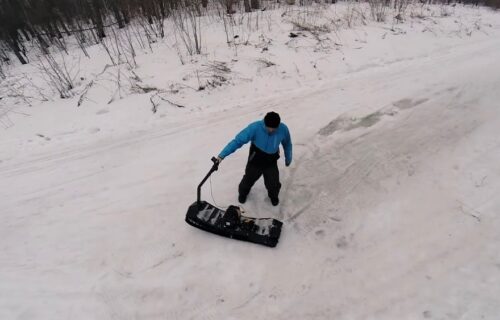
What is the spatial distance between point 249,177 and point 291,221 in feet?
2.62

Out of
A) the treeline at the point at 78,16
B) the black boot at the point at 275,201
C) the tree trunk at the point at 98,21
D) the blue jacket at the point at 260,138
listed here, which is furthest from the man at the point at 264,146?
the tree trunk at the point at 98,21

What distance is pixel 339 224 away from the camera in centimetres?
394

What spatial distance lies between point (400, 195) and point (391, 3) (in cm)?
958

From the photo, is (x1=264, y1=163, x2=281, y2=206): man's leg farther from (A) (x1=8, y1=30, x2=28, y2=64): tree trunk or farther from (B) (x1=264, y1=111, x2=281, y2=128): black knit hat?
(A) (x1=8, y1=30, x2=28, y2=64): tree trunk

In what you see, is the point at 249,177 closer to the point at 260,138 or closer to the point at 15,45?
the point at 260,138

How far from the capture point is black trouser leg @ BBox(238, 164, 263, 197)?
153 inches

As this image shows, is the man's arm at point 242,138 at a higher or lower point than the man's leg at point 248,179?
higher

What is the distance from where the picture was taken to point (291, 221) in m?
4.04

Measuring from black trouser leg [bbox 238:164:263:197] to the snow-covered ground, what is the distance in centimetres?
26

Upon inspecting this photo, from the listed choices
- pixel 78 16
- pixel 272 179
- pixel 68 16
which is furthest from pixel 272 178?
pixel 68 16

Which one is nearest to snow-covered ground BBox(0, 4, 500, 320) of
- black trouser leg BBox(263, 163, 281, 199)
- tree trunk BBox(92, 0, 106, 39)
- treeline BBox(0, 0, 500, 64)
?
black trouser leg BBox(263, 163, 281, 199)

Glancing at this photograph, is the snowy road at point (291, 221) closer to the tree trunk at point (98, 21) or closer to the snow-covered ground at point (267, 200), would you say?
the snow-covered ground at point (267, 200)

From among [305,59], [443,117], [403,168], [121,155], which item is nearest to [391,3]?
[305,59]

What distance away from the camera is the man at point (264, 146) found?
3.47 meters
